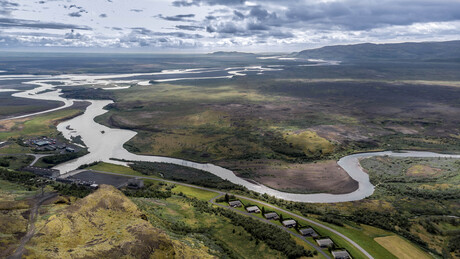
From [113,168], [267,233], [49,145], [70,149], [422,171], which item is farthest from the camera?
[49,145]

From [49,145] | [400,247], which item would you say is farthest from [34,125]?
[400,247]

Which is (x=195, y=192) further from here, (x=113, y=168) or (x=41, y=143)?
(x=41, y=143)

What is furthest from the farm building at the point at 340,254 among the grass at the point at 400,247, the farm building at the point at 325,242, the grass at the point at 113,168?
the grass at the point at 113,168

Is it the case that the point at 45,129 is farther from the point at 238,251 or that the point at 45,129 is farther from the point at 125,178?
the point at 238,251

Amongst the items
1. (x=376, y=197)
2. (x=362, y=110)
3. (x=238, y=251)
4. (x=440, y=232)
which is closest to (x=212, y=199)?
(x=238, y=251)

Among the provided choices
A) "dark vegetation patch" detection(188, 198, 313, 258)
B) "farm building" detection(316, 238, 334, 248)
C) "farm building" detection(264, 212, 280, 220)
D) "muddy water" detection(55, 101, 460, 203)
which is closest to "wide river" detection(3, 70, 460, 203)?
"muddy water" detection(55, 101, 460, 203)

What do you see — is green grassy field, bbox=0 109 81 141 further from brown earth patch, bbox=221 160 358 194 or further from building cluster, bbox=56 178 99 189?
brown earth patch, bbox=221 160 358 194
